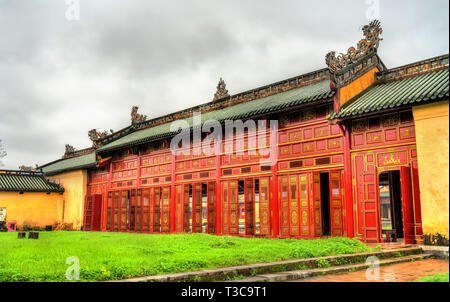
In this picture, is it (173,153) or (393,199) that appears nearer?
(393,199)

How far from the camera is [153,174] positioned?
18609 millimetres

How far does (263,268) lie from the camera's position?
21.2 ft

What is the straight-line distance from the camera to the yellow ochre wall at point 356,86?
38.1 feet

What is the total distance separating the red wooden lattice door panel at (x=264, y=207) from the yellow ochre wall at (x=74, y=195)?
47.0 ft

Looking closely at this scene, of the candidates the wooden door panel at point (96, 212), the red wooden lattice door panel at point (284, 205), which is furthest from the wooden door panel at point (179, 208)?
the wooden door panel at point (96, 212)

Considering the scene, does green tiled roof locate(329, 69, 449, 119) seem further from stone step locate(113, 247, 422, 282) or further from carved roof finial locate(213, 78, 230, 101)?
carved roof finial locate(213, 78, 230, 101)

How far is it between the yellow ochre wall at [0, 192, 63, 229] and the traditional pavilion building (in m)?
9.56

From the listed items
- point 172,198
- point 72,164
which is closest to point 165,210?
point 172,198

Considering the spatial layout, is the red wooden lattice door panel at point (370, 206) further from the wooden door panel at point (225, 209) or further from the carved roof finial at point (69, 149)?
the carved roof finial at point (69, 149)
